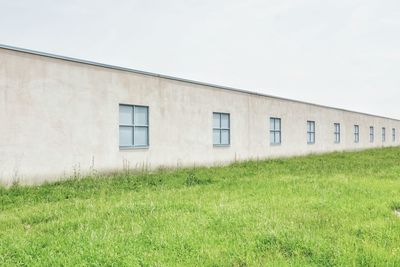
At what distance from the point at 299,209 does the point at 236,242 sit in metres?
2.63

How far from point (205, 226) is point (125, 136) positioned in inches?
358

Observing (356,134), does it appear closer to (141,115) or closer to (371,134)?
(371,134)

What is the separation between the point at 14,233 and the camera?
635 centimetres

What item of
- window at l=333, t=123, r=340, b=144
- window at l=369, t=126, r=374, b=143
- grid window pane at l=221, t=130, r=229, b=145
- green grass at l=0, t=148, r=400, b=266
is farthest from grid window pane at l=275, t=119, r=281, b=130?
window at l=369, t=126, r=374, b=143

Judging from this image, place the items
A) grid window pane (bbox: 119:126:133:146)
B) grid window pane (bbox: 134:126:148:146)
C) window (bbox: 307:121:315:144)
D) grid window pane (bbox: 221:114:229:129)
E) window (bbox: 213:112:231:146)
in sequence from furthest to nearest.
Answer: window (bbox: 307:121:315:144), grid window pane (bbox: 221:114:229:129), window (bbox: 213:112:231:146), grid window pane (bbox: 134:126:148:146), grid window pane (bbox: 119:126:133:146)

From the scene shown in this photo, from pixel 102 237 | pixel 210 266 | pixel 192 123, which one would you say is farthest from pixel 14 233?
pixel 192 123

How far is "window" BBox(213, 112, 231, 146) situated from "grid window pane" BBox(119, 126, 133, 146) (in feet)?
19.5

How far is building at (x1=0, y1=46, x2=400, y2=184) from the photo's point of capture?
11.5m

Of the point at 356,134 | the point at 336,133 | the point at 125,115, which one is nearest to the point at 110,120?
the point at 125,115

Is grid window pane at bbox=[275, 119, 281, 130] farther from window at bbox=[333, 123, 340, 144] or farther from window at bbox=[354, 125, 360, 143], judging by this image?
window at bbox=[354, 125, 360, 143]

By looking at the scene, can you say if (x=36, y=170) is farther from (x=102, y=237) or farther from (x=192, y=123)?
(x=192, y=123)

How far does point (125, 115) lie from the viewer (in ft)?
48.8


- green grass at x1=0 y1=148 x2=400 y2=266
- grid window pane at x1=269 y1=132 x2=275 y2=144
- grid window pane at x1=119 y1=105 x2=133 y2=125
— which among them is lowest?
green grass at x1=0 y1=148 x2=400 y2=266

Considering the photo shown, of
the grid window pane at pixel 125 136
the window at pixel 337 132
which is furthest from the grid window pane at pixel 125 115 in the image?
the window at pixel 337 132
